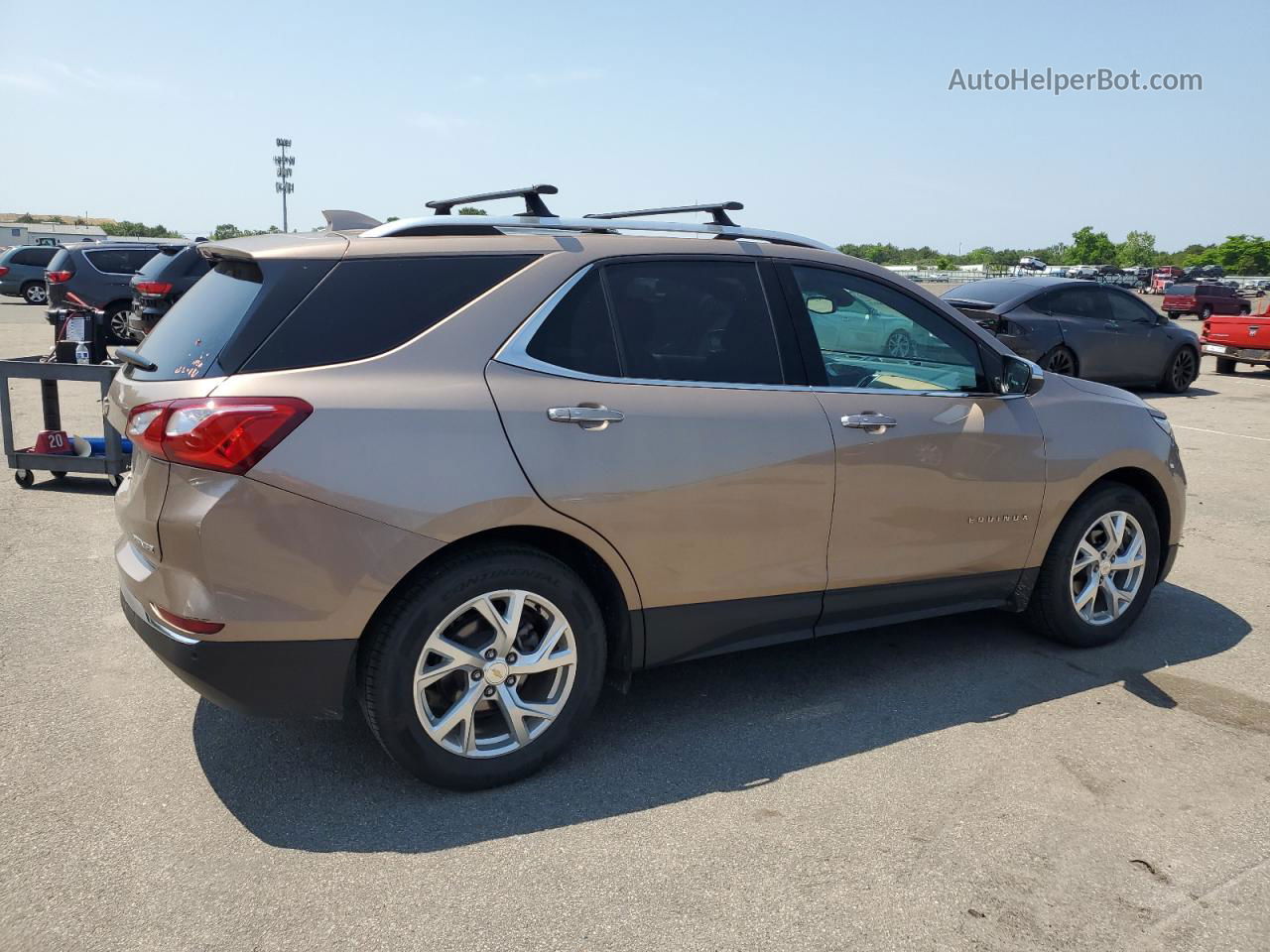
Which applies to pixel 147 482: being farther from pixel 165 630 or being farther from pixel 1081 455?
pixel 1081 455

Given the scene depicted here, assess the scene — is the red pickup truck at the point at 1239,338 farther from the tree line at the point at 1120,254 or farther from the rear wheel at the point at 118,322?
the tree line at the point at 1120,254

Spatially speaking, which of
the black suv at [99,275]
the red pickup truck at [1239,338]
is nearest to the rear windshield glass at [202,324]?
the black suv at [99,275]

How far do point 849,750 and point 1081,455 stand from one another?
183cm

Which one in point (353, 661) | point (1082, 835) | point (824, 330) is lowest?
point (1082, 835)

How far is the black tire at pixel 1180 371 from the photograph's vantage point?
49.6 feet

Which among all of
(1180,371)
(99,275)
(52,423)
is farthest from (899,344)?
(99,275)

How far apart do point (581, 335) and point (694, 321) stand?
477 millimetres

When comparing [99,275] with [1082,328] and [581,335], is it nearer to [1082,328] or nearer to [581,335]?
[1082,328]

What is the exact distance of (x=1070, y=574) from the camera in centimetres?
480

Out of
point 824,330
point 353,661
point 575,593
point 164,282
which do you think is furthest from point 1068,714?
point 164,282

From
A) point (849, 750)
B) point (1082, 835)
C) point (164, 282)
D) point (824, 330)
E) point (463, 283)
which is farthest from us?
point (164, 282)

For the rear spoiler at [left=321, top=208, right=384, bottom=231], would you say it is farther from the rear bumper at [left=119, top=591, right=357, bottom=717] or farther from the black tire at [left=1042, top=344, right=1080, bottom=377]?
the black tire at [left=1042, top=344, right=1080, bottom=377]

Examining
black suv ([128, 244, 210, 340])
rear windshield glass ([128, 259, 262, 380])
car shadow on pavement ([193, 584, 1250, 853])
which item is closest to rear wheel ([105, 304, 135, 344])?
black suv ([128, 244, 210, 340])

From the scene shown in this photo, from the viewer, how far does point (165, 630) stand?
323 cm
